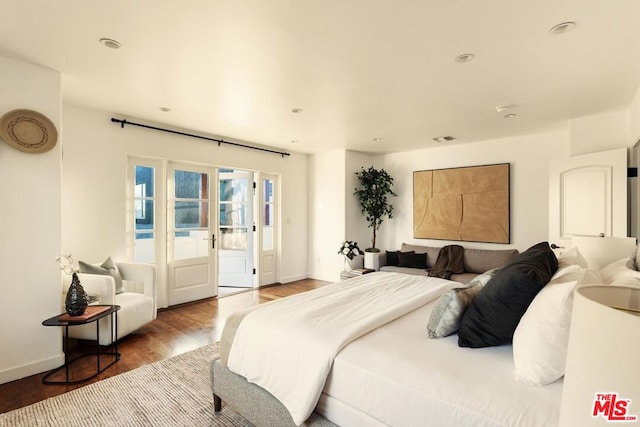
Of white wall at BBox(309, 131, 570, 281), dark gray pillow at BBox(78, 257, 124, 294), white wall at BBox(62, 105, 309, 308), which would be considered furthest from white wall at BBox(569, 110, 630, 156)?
dark gray pillow at BBox(78, 257, 124, 294)

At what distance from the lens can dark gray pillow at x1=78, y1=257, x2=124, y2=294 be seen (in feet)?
10.6

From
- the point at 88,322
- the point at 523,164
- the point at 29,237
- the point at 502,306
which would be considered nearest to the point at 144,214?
the point at 29,237

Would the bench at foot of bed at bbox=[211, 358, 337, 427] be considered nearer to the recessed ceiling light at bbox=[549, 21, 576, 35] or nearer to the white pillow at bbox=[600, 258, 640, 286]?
the white pillow at bbox=[600, 258, 640, 286]

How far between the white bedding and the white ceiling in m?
1.80

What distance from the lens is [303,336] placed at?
165 centimetres

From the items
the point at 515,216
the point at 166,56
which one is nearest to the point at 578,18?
the point at 166,56

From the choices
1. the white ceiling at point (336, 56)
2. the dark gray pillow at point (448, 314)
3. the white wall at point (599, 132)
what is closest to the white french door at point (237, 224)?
the white ceiling at point (336, 56)

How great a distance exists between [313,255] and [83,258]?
12.2ft

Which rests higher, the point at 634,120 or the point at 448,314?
the point at 634,120

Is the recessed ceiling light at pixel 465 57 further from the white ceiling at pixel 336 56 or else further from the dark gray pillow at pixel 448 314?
the dark gray pillow at pixel 448 314

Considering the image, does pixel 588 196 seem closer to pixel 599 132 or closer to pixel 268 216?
pixel 599 132

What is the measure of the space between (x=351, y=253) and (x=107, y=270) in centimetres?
341

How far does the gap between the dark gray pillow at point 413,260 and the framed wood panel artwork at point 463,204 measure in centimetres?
58

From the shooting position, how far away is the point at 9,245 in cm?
242
